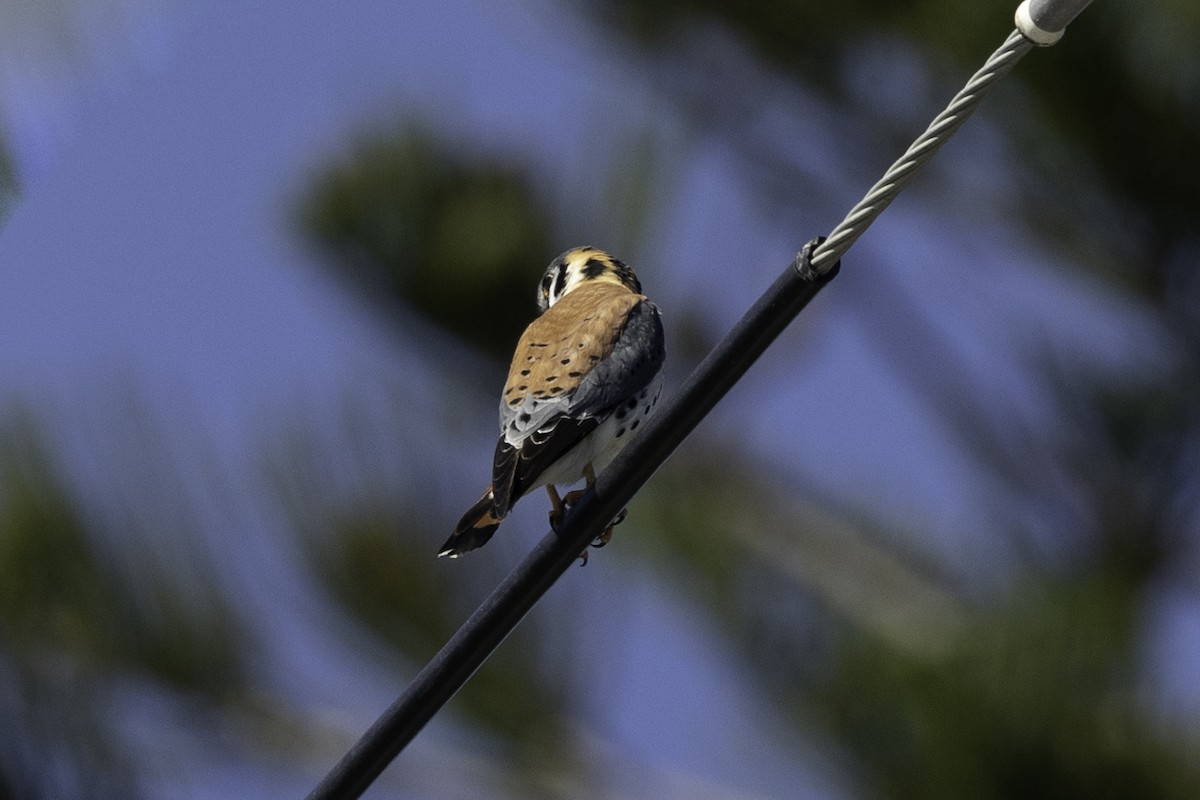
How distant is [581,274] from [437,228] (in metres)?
4.95

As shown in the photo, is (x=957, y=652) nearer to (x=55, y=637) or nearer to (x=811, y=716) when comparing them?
(x=811, y=716)

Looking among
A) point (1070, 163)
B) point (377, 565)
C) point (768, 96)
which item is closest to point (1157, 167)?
point (1070, 163)

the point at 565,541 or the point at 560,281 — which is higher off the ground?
the point at 560,281

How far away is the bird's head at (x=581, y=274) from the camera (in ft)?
13.4

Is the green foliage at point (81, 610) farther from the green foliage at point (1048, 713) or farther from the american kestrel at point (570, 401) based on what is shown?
the american kestrel at point (570, 401)

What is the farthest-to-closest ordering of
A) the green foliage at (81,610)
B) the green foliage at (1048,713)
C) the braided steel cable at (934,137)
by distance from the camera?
the green foliage at (81,610), the green foliage at (1048,713), the braided steel cable at (934,137)

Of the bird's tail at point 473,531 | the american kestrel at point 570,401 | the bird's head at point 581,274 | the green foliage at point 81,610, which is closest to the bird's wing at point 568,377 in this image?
the american kestrel at point 570,401

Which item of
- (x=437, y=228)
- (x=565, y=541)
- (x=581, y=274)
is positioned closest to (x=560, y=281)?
(x=581, y=274)

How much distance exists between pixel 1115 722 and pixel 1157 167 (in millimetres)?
2496

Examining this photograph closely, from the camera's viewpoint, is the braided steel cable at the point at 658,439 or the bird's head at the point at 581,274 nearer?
the braided steel cable at the point at 658,439

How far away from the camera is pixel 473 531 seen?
10.9 ft

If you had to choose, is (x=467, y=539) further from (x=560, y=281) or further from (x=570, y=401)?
(x=560, y=281)

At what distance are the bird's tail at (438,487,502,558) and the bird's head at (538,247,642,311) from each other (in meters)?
0.79

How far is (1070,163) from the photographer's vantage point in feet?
25.6
